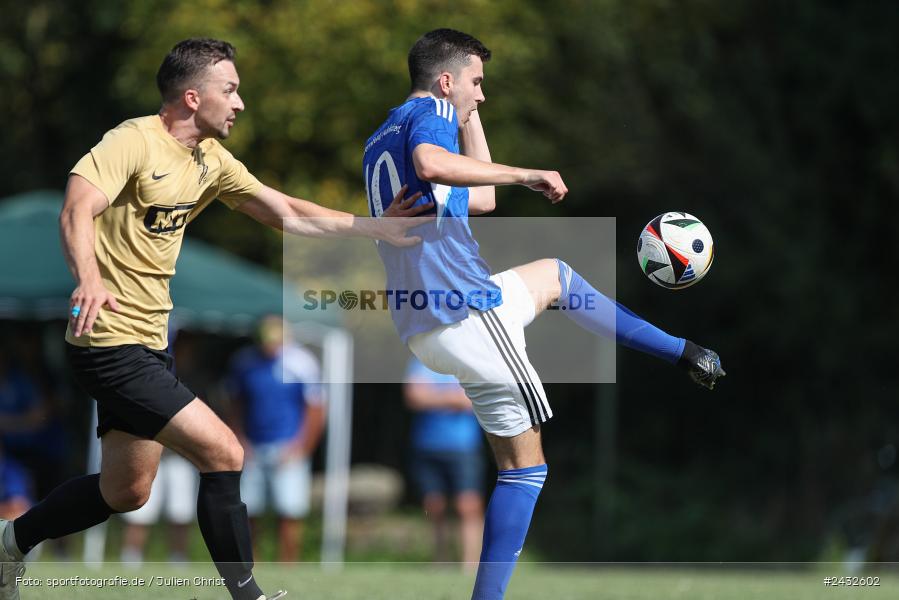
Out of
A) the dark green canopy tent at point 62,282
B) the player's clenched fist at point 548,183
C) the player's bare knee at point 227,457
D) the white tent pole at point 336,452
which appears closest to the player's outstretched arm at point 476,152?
the player's clenched fist at point 548,183

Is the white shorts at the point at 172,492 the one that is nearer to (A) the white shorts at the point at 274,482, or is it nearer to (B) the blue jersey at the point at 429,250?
(A) the white shorts at the point at 274,482

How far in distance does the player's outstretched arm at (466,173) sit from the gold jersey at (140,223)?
972mm

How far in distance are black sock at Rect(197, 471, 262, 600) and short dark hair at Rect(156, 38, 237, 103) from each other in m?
→ 1.57

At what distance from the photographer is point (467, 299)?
4.97m

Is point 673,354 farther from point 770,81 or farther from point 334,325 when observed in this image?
point 770,81

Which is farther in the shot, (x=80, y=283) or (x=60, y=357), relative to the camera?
(x=60, y=357)

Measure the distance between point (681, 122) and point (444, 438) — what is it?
810 cm

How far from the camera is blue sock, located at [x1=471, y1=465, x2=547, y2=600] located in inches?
193

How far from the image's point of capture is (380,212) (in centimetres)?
518

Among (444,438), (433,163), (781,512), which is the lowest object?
(781,512)

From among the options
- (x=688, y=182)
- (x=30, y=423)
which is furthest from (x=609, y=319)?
Answer: (x=688, y=182)

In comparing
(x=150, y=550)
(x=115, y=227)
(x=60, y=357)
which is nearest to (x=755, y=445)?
(x=150, y=550)

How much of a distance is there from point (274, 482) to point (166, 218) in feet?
21.2

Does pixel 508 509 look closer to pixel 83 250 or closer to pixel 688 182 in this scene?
pixel 83 250
